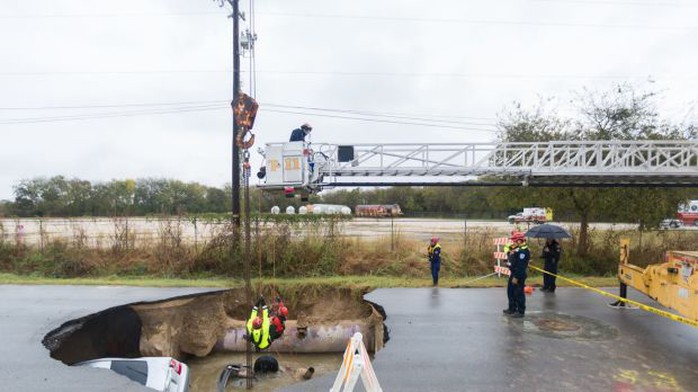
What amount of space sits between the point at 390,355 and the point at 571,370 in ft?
8.14

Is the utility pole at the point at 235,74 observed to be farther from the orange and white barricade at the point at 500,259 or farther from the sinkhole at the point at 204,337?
the orange and white barricade at the point at 500,259

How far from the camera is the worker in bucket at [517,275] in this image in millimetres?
8305

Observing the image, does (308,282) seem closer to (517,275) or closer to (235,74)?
(517,275)

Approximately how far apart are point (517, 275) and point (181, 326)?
23.3 feet

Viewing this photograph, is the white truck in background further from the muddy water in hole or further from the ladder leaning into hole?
the ladder leaning into hole

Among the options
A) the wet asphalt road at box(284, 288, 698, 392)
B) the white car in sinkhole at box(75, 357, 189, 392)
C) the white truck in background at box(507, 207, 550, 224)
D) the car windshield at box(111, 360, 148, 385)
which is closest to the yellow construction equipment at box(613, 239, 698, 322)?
the wet asphalt road at box(284, 288, 698, 392)

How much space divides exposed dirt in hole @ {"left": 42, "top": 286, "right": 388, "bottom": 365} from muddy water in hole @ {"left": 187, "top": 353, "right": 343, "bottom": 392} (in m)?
0.25

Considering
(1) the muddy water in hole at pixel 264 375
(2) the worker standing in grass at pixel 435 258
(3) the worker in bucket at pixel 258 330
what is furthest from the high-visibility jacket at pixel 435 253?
(3) the worker in bucket at pixel 258 330

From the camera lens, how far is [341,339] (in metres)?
8.74

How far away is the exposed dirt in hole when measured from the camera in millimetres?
7584

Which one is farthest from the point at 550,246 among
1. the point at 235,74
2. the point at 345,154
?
the point at 235,74

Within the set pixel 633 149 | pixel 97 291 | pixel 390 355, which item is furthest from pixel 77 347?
pixel 633 149

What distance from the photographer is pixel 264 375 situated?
24.0ft

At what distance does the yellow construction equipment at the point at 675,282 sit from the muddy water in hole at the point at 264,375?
18.1 ft
